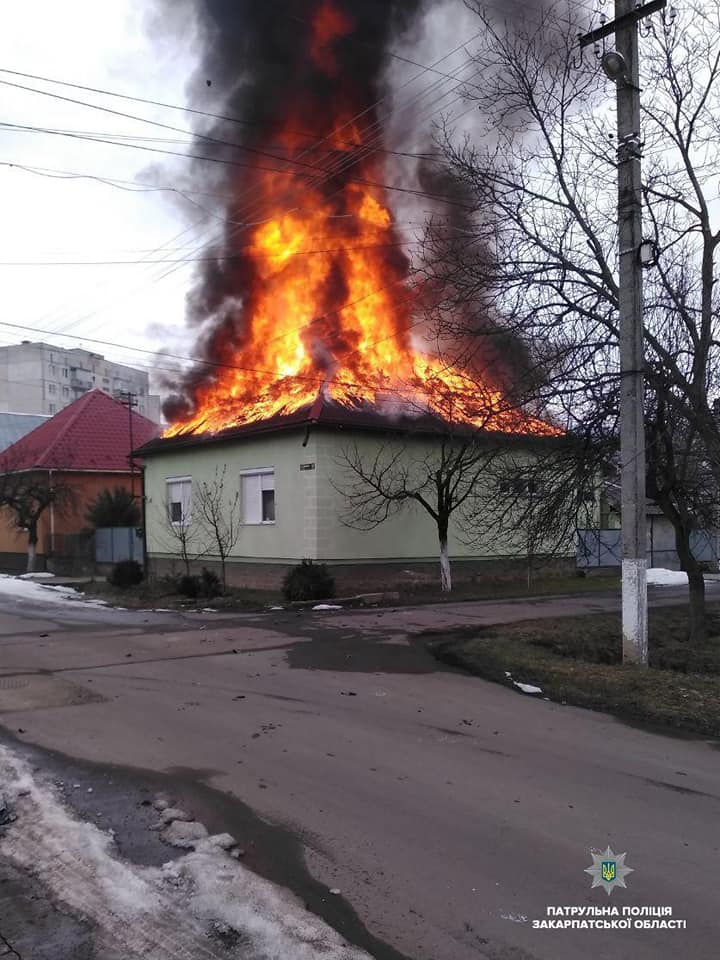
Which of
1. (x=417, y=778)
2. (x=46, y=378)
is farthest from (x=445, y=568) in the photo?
(x=46, y=378)

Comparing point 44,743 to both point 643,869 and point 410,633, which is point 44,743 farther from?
point 410,633

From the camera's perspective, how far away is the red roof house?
3159 cm

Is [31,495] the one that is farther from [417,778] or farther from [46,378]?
[46,378]

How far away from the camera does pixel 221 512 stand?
22391mm

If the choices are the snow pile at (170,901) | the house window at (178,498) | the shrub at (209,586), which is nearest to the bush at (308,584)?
the shrub at (209,586)

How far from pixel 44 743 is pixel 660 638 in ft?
30.4

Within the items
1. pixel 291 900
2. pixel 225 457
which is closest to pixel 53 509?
pixel 225 457

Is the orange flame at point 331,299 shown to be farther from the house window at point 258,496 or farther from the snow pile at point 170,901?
the snow pile at point 170,901

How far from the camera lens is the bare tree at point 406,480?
64.4ft

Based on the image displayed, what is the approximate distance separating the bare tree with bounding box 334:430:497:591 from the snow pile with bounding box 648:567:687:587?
8164 millimetres

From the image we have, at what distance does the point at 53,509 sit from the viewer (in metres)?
32.0

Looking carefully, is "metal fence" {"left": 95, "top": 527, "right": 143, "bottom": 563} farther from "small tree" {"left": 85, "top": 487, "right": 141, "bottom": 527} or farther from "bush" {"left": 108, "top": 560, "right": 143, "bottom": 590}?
"bush" {"left": 108, "top": 560, "right": 143, "bottom": 590}

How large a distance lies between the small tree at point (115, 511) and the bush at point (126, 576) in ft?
25.6

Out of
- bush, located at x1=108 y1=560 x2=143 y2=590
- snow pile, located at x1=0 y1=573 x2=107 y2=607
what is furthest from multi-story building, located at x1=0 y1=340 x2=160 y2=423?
bush, located at x1=108 y1=560 x2=143 y2=590
